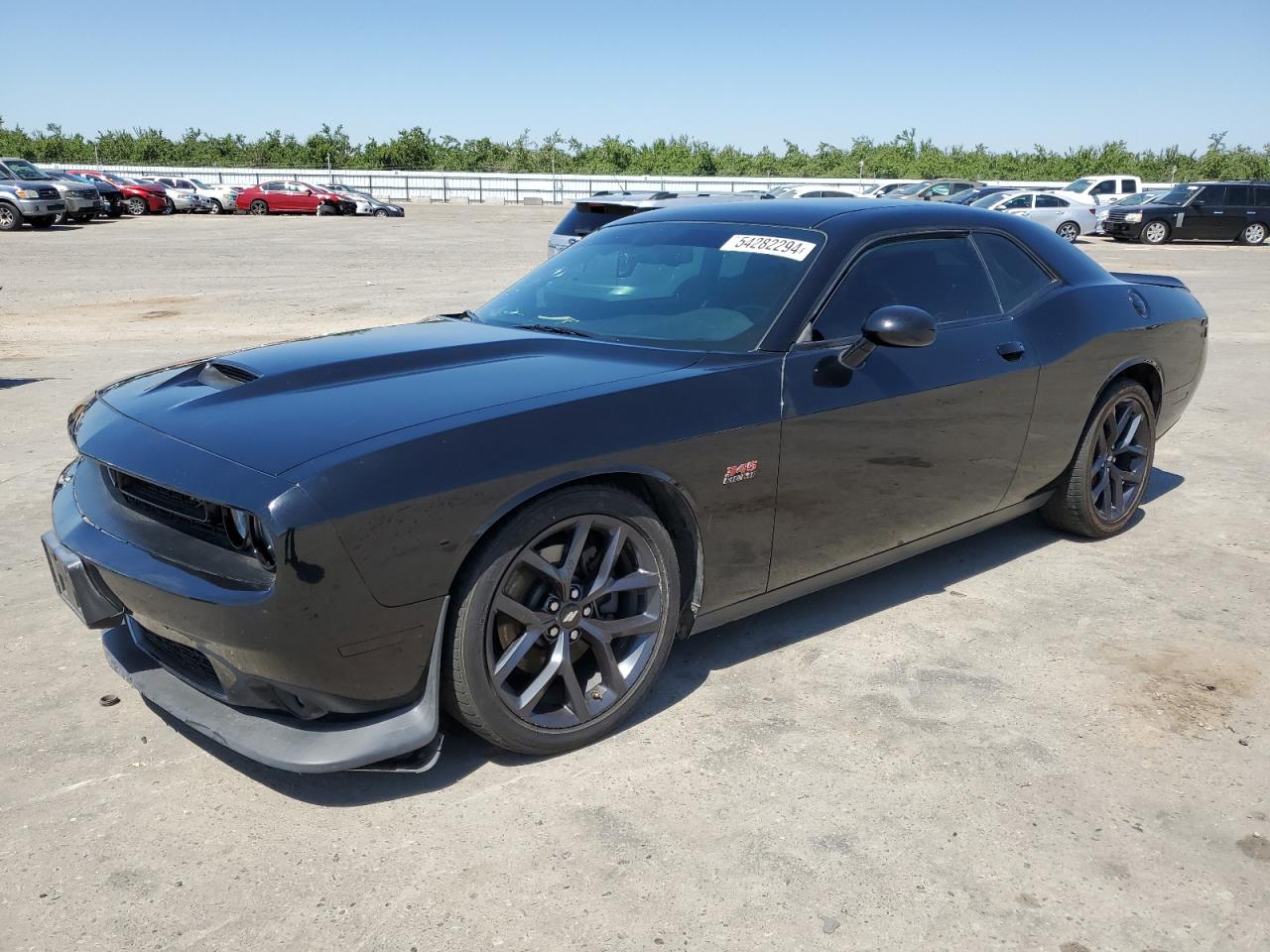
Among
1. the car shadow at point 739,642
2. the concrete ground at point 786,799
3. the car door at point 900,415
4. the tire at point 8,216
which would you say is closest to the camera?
the concrete ground at point 786,799

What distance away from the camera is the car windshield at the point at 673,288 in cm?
362

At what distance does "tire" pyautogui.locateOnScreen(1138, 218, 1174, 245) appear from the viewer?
2762cm

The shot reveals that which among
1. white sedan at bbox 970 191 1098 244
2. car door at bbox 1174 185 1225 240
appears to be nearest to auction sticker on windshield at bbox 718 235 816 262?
white sedan at bbox 970 191 1098 244

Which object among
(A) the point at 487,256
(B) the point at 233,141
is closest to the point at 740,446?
(A) the point at 487,256

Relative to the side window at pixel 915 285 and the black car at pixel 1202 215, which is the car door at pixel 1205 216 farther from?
the side window at pixel 915 285

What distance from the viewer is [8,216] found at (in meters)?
27.4

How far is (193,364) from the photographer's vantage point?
142 inches

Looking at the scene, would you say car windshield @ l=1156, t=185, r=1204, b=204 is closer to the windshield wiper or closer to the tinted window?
the tinted window

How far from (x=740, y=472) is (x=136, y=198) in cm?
3866

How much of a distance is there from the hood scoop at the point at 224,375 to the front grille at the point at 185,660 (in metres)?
0.78

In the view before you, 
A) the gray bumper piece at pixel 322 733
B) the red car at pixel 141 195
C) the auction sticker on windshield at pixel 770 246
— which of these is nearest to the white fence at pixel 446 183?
the red car at pixel 141 195

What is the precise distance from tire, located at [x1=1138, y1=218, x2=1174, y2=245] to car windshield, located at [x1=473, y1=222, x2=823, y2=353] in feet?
89.9

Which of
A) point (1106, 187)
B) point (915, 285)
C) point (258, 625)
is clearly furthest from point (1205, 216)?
point (258, 625)

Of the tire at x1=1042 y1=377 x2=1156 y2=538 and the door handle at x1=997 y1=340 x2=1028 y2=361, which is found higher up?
the door handle at x1=997 y1=340 x2=1028 y2=361
